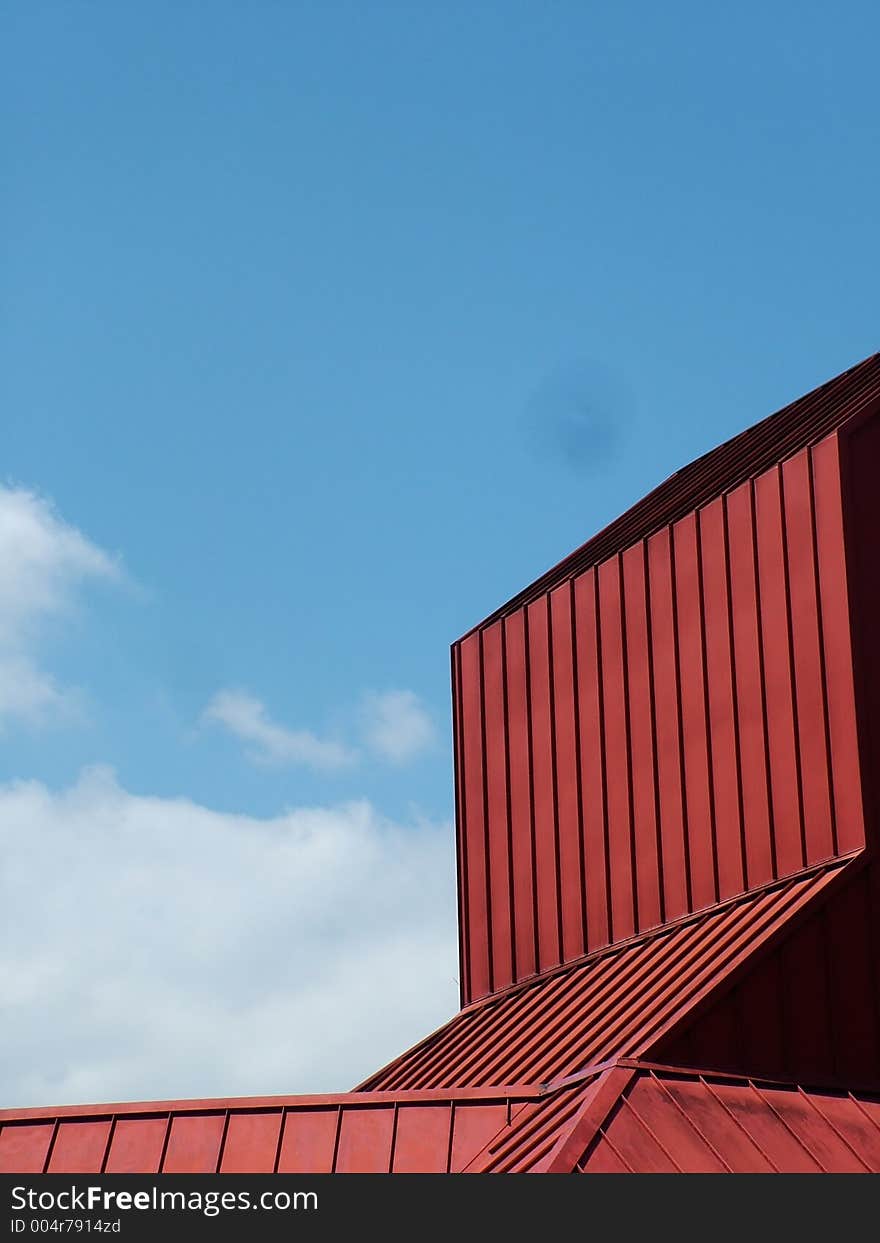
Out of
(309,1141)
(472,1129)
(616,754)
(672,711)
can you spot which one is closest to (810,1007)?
(472,1129)

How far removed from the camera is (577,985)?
78.7 ft

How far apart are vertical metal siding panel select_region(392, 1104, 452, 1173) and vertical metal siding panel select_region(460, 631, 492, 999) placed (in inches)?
344

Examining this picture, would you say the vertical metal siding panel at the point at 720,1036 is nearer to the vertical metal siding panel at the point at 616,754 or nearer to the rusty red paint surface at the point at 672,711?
the rusty red paint surface at the point at 672,711

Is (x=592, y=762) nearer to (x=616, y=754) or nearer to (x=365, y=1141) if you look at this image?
(x=616, y=754)

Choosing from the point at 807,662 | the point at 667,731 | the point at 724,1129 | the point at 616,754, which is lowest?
the point at 724,1129

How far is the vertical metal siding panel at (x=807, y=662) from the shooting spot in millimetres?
21547

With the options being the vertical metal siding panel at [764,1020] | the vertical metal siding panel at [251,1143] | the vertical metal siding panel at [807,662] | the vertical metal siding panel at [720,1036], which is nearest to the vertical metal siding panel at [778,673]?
the vertical metal siding panel at [807,662]

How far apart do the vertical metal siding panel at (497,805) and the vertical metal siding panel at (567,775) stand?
1588 mm

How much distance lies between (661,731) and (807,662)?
301 centimetres

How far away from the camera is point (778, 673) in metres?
22.7

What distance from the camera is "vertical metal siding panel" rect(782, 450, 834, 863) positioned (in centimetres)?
2155
